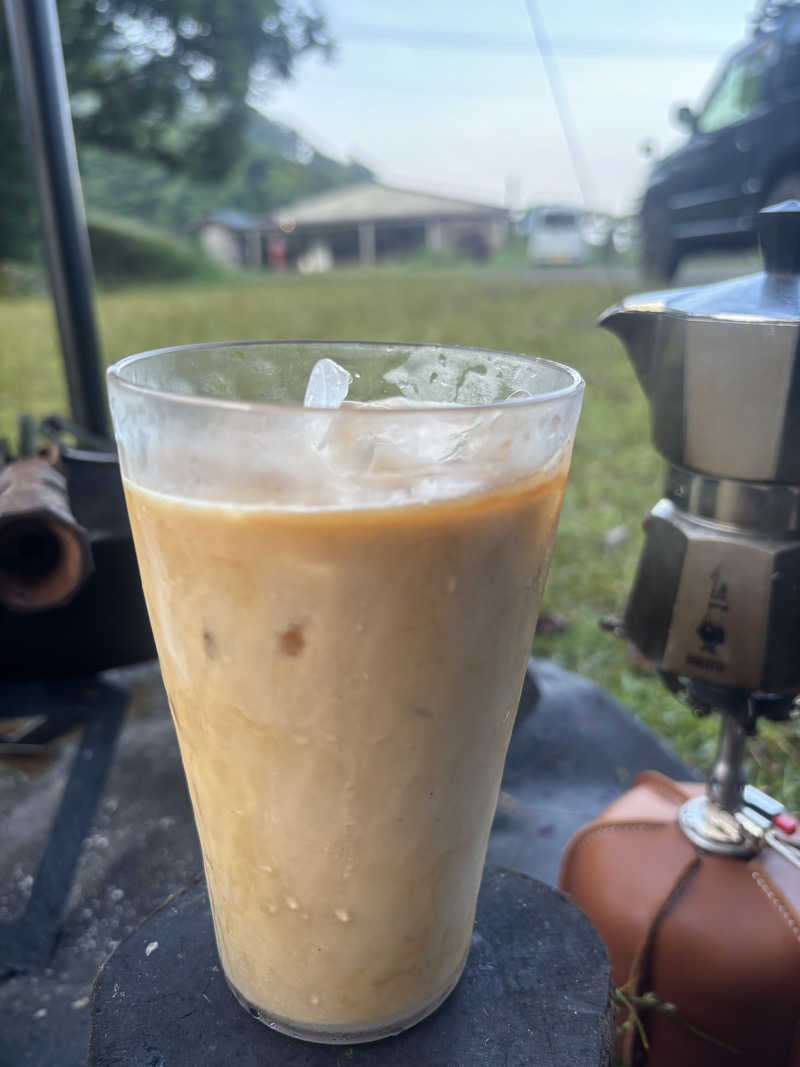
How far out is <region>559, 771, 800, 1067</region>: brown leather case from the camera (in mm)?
1007

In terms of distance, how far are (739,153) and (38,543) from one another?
462cm

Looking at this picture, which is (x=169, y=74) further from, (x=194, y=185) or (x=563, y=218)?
(x=563, y=218)

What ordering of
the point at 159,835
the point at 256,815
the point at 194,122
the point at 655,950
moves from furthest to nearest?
the point at 194,122 < the point at 159,835 < the point at 655,950 < the point at 256,815

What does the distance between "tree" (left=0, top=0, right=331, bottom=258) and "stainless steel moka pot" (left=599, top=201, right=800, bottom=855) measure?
583 centimetres

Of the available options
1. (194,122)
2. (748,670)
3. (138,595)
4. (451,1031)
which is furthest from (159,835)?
(194,122)

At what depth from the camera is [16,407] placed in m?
5.43

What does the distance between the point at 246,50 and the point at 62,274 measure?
7.71m

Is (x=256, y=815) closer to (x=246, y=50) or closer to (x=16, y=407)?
(x=16, y=407)

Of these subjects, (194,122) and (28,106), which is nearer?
(28,106)

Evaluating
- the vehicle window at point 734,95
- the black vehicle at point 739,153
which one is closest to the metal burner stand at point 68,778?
the black vehicle at point 739,153

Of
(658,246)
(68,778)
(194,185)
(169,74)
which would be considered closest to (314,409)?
(68,778)

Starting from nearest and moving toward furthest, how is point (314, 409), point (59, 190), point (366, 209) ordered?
point (314, 409)
point (59, 190)
point (366, 209)

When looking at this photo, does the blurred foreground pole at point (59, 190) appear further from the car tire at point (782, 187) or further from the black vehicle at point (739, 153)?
the car tire at point (782, 187)

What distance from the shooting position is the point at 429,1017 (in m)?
0.67
